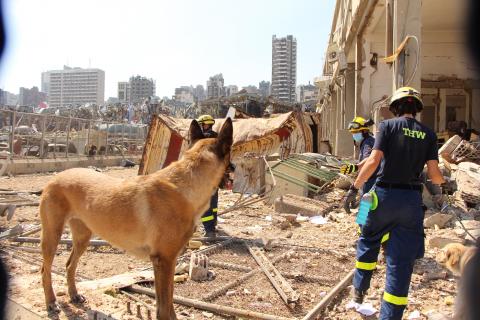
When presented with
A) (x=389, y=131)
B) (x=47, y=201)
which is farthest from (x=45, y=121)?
(x=389, y=131)

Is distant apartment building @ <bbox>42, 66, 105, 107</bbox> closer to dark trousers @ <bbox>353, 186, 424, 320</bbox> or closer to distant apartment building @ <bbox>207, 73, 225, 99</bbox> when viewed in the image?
distant apartment building @ <bbox>207, 73, 225, 99</bbox>

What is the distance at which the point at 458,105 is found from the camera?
67.9 feet

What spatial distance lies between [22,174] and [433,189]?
14854 millimetres

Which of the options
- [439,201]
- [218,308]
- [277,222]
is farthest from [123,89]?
[218,308]

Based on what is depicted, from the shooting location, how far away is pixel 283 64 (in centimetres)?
10662

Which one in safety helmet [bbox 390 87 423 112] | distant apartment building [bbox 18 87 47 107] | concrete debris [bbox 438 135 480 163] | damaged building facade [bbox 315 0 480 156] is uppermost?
distant apartment building [bbox 18 87 47 107]

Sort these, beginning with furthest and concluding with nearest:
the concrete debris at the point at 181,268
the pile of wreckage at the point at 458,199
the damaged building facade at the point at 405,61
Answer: the damaged building facade at the point at 405,61 → the pile of wreckage at the point at 458,199 → the concrete debris at the point at 181,268

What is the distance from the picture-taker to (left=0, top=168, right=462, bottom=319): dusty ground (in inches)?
164

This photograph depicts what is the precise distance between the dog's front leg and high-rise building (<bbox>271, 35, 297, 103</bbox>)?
10062cm

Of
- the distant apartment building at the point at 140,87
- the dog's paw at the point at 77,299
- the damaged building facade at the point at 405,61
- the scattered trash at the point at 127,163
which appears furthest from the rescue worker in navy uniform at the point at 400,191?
the distant apartment building at the point at 140,87

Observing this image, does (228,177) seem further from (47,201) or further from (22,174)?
(22,174)

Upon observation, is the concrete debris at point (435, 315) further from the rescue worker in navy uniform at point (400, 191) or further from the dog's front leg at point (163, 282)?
the dog's front leg at point (163, 282)

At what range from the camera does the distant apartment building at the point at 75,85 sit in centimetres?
10806

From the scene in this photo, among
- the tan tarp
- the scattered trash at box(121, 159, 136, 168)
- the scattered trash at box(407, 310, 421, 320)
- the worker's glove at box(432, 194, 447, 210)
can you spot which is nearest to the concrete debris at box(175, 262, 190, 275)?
the scattered trash at box(407, 310, 421, 320)
